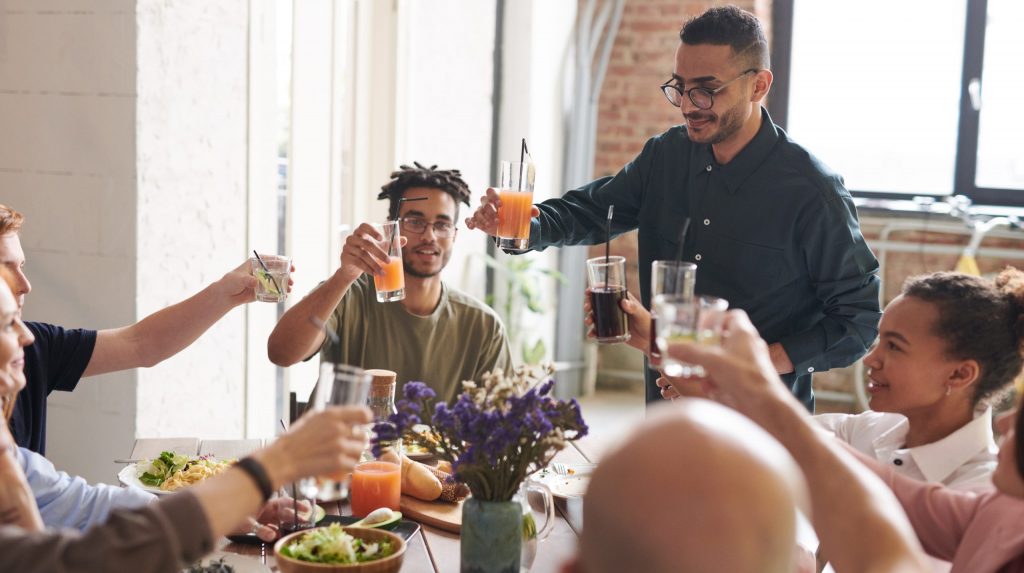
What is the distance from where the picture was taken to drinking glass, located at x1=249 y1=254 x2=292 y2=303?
7.72ft

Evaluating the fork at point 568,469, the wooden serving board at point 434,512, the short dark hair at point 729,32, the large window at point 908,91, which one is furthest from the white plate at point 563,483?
the large window at point 908,91

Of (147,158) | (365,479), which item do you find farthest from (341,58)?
(365,479)

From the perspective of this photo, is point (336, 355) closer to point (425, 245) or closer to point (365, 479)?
point (425, 245)

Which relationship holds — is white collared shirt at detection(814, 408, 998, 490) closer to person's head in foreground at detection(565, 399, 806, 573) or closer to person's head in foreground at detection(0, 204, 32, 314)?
person's head in foreground at detection(565, 399, 806, 573)

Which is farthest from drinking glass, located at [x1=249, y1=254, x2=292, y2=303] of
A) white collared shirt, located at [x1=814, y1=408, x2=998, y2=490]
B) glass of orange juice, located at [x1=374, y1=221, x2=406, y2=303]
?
white collared shirt, located at [x1=814, y1=408, x2=998, y2=490]

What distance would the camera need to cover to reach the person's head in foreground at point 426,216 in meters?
2.87

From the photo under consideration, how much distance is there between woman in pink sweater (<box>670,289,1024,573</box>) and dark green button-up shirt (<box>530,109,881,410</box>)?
2.89ft

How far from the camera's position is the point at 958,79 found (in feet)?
18.7

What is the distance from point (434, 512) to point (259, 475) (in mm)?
747

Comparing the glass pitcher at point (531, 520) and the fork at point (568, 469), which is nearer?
the glass pitcher at point (531, 520)

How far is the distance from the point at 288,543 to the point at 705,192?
1.55 metres

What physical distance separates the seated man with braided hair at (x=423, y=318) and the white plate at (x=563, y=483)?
0.67 meters

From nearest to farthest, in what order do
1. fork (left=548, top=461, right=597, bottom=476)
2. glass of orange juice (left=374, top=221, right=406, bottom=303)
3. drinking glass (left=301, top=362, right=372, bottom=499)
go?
drinking glass (left=301, top=362, right=372, bottom=499)
fork (left=548, top=461, right=597, bottom=476)
glass of orange juice (left=374, top=221, right=406, bottom=303)

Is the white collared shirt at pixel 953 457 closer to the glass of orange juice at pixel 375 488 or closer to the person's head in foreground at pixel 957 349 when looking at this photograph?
the person's head in foreground at pixel 957 349
